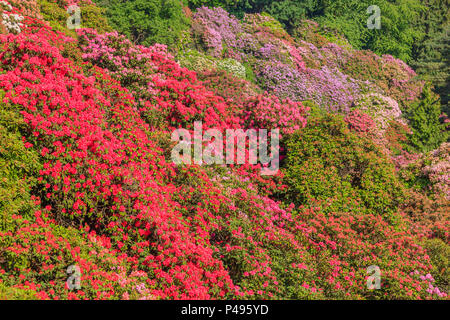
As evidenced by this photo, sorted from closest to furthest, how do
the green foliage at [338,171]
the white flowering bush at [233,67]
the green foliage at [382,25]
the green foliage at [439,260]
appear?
the green foliage at [439,260] < the green foliage at [338,171] < the white flowering bush at [233,67] < the green foliage at [382,25]

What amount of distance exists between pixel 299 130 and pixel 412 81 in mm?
20523

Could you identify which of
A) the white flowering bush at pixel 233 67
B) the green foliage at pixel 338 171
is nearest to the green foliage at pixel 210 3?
the white flowering bush at pixel 233 67

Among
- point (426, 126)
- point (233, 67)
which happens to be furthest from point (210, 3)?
point (426, 126)

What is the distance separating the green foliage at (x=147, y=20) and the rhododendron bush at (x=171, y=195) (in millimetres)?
4383

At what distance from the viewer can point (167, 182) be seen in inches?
391

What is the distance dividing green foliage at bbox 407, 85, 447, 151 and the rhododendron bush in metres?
4.89

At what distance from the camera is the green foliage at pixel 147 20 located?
19641 millimetres

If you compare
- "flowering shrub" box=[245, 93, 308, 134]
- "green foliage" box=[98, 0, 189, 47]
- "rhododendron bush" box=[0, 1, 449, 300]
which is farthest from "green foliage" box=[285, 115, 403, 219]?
"green foliage" box=[98, 0, 189, 47]

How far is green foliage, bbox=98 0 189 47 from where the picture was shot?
64.4 ft

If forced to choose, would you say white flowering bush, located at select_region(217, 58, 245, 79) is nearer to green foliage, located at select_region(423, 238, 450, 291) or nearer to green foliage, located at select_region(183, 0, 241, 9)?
green foliage, located at select_region(183, 0, 241, 9)

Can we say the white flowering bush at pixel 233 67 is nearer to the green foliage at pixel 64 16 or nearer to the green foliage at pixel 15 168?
the green foliage at pixel 64 16

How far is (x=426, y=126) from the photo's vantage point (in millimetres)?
21609

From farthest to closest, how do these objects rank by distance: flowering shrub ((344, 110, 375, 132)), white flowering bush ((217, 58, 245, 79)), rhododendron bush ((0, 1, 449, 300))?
flowering shrub ((344, 110, 375, 132)) < white flowering bush ((217, 58, 245, 79)) < rhododendron bush ((0, 1, 449, 300))

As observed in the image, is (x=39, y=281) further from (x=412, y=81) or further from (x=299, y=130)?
(x=412, y=81)
